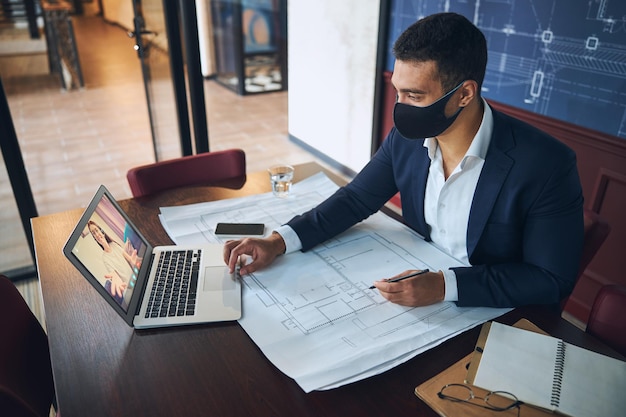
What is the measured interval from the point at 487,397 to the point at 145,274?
2.62ft

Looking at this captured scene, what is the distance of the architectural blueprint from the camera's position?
1.91 m

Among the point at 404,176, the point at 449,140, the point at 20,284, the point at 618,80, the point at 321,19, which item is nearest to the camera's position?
the point at 449,140

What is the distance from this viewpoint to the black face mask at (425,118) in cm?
120

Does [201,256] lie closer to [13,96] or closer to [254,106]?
[254,106]

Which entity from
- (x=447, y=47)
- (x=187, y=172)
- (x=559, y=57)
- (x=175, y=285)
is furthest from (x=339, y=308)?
(x=559, y=57)

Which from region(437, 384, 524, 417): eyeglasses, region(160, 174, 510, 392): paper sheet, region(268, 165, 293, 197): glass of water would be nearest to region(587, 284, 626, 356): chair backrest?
region(160, 174, 510, 392): paper sheet

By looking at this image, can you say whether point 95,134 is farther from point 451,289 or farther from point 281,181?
point 451,289

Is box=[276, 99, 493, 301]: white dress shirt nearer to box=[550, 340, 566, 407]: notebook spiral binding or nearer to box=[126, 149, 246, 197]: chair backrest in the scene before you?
box=[550, 340, 566, 407]: notebook spiral binding

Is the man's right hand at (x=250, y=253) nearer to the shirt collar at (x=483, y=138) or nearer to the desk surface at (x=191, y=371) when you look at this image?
the desk surface at (x=191, y=371)

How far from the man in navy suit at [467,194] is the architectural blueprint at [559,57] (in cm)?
100

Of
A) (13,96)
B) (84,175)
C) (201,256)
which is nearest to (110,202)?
(201,256)

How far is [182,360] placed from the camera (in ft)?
3.07

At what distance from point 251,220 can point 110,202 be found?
0.42 metres

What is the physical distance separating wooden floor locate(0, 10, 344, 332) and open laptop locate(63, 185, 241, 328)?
1.45m
